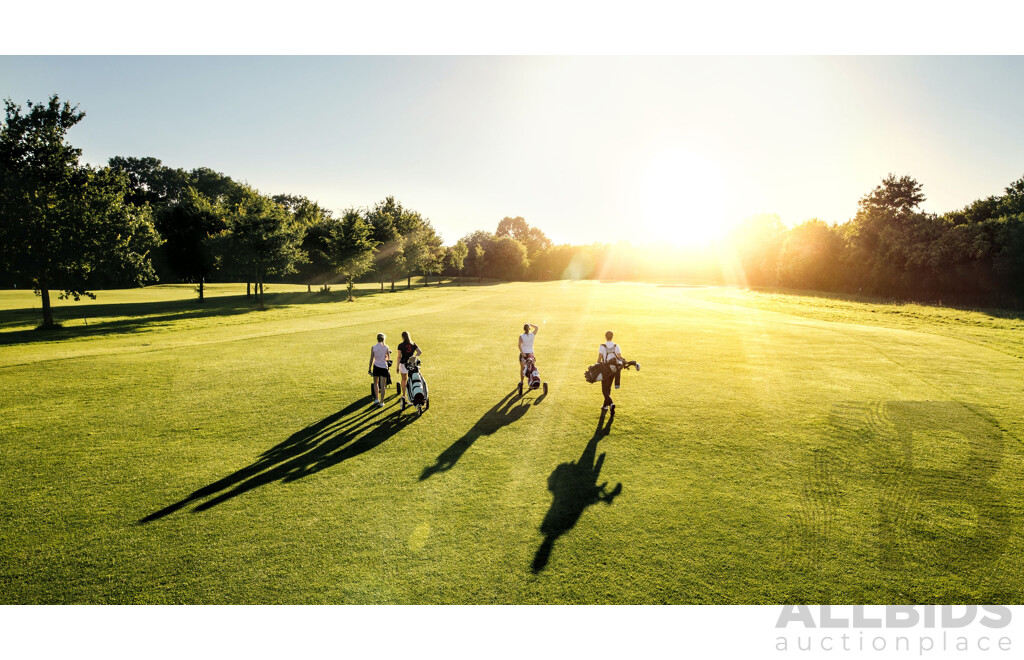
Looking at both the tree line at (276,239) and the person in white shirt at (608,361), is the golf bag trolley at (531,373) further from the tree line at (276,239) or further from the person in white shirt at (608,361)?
the tree line at (276,239)

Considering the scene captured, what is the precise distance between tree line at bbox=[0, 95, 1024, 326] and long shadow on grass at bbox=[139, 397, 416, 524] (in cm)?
2813

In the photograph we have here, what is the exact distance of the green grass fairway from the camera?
547 centimetres

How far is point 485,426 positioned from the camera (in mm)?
10867

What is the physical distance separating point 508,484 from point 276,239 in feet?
149

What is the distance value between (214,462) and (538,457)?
703cm

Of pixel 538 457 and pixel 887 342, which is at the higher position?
pixel 887 342

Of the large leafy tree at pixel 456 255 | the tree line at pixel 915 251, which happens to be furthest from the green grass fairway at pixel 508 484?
the large leafy tree at pixel 456 255

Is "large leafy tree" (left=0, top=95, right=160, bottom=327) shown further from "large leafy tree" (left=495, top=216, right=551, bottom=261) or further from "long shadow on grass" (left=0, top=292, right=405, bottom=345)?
"large leafy tree" (left=495, top=216, right=551, bottom=261)

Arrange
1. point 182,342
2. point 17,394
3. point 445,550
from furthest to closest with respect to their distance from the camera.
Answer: point 182,342 → point 17,394 → point 445,550

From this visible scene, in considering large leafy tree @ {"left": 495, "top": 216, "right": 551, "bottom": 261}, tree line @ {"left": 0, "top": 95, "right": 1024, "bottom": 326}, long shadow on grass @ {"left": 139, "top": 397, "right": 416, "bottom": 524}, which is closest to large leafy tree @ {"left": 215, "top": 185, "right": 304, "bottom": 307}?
tree line @ {"left": 0, "top": 95, "right": 1024, "bottom": 326}
